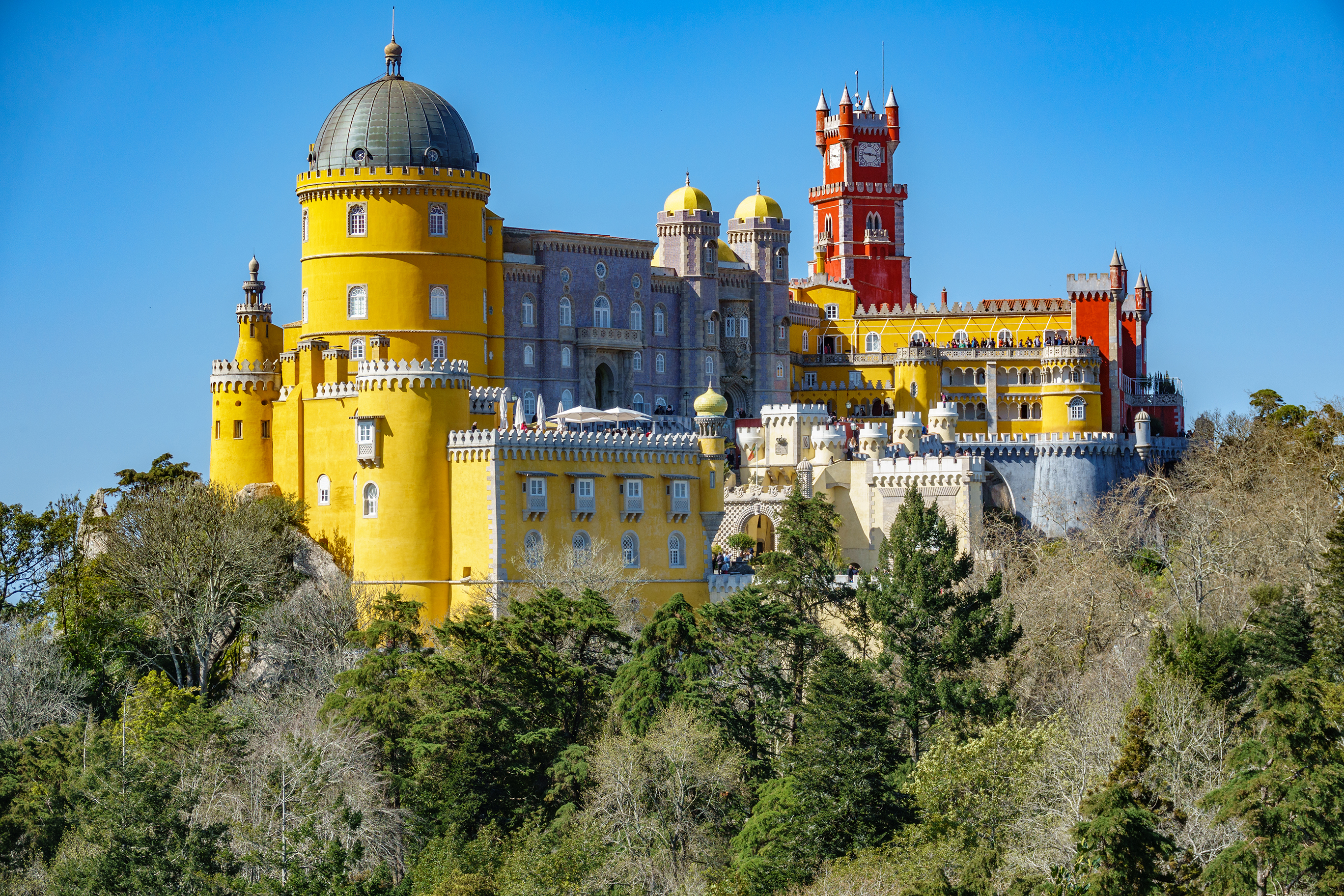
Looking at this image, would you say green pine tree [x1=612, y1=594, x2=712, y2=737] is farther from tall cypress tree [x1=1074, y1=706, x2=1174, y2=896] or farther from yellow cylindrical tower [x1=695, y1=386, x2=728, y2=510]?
tall cypress tree [x1=1074, y1=706, x2=1174, y2=896]

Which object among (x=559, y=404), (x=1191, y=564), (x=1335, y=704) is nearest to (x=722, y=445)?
(x=559, y=404)

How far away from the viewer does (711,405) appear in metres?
83.4

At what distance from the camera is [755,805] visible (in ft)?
178

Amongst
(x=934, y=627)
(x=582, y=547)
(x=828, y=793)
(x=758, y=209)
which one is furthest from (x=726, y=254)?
(x=828, y=793)

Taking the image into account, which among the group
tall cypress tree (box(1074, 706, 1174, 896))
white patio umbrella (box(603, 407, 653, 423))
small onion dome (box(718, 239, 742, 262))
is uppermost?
small onion dome (box(718, 239, 742, 262))

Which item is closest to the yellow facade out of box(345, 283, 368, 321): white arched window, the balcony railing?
the balcony railing

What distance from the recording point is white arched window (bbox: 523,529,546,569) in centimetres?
6844

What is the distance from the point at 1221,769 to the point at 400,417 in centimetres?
2934

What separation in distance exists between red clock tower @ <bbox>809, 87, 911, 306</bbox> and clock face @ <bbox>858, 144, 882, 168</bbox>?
0.03 m

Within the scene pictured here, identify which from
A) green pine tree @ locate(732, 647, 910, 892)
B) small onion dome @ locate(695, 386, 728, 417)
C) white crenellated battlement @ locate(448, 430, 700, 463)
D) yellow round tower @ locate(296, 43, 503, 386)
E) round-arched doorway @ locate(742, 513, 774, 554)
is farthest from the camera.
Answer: round-arched doorway @ locate(742, 513, 774, 554)

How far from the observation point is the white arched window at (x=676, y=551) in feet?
238

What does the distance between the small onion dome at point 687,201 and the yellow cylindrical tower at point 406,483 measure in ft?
87.3

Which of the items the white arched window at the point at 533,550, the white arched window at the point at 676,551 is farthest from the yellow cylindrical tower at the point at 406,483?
the white arched window at the point at 676,551

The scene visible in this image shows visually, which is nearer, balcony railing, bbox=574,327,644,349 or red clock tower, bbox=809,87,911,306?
balcony railing, bbox=574,327,644,349
